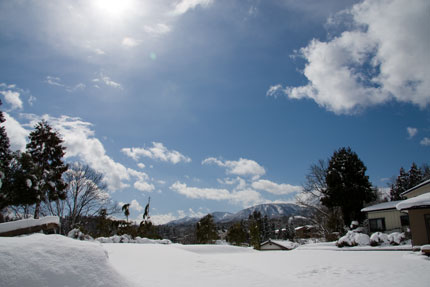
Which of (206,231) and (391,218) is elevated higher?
(391,218)

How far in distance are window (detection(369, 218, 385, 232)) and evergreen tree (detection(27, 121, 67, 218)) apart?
101ft

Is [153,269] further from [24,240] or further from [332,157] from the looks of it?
[332,157]

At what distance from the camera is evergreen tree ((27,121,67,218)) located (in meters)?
23.4

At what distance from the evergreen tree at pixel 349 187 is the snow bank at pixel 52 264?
2872 cm

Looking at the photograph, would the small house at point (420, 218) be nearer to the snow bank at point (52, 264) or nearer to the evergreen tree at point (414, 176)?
the snow bank at point (52, 264)

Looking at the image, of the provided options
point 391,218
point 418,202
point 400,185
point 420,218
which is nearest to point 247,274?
point 418,202

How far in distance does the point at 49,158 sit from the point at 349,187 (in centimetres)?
3145

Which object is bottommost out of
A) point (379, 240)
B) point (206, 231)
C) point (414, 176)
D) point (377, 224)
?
point (206, 231)

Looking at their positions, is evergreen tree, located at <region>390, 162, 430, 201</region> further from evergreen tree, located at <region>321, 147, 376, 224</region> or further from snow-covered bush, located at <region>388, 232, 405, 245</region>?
snow-covered bush, located at <region>388, 232, 405, 245</region>

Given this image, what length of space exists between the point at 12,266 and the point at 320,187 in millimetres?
34626

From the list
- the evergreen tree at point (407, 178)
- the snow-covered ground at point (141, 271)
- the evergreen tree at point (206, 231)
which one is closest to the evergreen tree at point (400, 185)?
the evergreen tree at point (407, 178)

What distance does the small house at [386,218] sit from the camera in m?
23.6

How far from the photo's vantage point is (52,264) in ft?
11.4

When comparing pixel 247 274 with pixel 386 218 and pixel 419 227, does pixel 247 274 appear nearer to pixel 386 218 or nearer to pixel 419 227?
pixel 419 227
